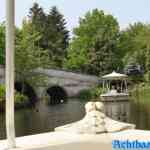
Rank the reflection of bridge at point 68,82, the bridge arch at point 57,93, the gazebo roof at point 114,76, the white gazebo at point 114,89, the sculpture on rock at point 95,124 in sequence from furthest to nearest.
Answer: the bridge arch at point 57,93 < the reflection of bridge at point 68,82 < the gazebo roof at point 114,76 < the white gazebo at point 114,89 < the sculpture on rock at point 95,124

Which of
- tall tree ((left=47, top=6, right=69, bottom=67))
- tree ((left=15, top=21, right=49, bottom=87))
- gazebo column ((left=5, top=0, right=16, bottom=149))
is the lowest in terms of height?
gazebo column ((left=5, top=0, right=16, bottom=149))

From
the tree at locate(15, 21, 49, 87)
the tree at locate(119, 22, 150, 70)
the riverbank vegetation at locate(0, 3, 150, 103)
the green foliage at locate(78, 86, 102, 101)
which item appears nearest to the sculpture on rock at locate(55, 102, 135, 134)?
the tree at locate(15, 21, 49, 87)

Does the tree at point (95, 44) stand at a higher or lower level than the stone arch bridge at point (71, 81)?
higher

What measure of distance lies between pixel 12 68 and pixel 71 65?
34.4 meters

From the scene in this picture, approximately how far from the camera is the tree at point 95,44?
36.2m

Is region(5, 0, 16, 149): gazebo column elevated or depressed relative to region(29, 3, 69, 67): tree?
depressed

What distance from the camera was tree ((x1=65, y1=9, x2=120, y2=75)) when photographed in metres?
36.2

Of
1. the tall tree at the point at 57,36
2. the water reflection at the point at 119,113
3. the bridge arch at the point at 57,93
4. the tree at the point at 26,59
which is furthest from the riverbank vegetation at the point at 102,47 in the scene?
the water reflection at the point at 119,113

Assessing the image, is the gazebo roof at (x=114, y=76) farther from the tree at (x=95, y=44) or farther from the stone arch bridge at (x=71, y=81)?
the stone arch bridge at (x=71, y=81)

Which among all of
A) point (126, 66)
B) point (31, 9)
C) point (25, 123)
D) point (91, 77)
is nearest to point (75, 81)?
point (91, 77)

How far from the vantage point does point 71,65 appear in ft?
125

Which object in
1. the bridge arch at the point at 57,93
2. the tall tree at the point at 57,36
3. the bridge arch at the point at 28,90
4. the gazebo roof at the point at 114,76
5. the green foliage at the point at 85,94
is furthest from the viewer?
the tall tree at the point at 57,36

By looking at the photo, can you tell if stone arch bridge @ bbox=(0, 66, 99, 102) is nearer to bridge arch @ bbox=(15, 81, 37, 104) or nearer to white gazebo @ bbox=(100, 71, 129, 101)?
bridge arch @ bbox=(15, 81, 37, 104)

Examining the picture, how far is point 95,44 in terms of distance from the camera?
120 ft
